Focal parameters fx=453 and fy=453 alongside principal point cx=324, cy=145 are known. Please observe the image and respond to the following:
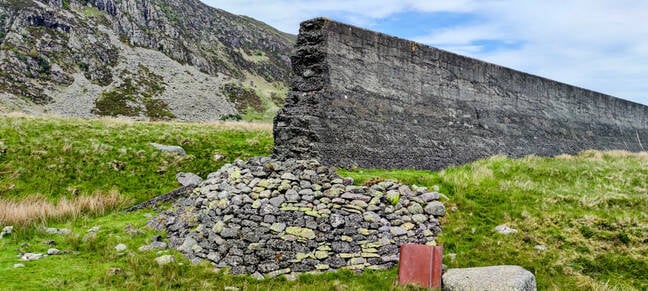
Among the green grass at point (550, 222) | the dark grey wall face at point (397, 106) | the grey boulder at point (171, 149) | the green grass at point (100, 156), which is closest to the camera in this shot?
the green grass at point (550, 222)

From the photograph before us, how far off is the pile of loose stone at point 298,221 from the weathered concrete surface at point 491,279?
64.6 inches

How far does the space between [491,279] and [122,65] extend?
102m

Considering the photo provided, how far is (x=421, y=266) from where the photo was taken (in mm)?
9375

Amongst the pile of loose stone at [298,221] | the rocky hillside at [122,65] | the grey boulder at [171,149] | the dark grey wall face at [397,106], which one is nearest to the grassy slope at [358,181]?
the grey boulder at [171,149]

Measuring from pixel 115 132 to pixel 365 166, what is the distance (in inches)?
513

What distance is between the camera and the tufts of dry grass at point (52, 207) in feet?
40.4

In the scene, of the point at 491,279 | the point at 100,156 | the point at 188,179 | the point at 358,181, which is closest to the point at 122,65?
the point at 100,156

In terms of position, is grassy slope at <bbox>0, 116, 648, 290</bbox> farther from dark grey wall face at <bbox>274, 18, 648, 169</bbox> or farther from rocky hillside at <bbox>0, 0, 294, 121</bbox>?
rocky hillside at <bbox>0, 0, 294, 121</bbox>

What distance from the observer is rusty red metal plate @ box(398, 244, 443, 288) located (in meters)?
9.26

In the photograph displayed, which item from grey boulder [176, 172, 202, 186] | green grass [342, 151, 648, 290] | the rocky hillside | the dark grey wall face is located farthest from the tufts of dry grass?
the rocky hillside

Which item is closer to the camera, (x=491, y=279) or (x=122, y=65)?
(x=491, y=279)

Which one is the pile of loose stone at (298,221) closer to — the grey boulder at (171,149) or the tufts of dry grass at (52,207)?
the tufts of dry grass at (52,207)

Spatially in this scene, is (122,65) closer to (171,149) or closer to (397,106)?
(171,149)

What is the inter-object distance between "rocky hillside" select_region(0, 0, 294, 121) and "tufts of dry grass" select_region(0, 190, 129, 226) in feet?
191
